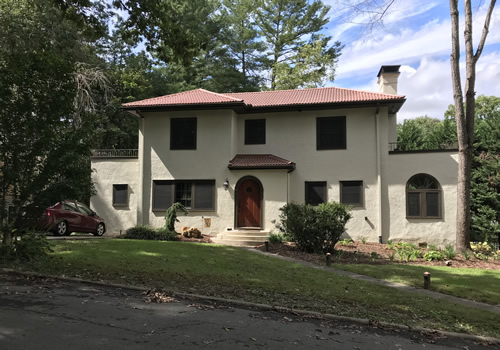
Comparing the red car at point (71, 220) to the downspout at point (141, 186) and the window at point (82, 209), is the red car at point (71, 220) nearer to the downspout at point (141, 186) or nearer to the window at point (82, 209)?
the window at point (82, 209)

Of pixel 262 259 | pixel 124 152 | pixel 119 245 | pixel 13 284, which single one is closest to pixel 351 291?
pixel 262 259

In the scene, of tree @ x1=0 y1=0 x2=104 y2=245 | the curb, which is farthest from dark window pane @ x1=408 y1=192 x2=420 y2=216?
tree @ x1=0 y1=0 x2=104 y2=245

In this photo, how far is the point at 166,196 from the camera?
17.9m

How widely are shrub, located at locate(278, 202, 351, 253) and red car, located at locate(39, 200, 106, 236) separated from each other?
8.74m

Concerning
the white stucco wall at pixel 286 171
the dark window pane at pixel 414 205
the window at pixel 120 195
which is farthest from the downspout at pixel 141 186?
the dark window pane at pixel 414 205

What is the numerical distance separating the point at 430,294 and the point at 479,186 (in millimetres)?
10580

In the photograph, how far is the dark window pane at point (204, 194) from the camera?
17.6m

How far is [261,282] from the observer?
311 inches

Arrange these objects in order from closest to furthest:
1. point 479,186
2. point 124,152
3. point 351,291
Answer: point 351,291 < point 479,186 < point 124,152

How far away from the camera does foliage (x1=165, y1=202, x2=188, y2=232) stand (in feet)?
53.3

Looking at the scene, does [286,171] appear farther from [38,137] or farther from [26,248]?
[26,248]

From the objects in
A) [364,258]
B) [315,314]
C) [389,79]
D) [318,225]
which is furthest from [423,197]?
[315,314]

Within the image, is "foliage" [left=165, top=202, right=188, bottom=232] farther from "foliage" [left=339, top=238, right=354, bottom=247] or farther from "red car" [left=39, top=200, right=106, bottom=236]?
"foliage" [left=339, top=238, right=354, bottom=247]

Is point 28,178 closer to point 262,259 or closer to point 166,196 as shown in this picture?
point 262,259
